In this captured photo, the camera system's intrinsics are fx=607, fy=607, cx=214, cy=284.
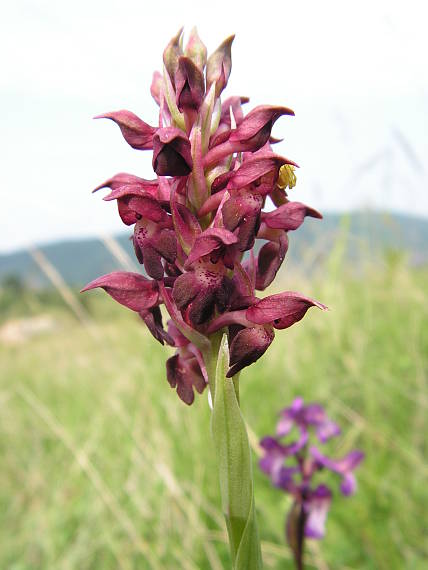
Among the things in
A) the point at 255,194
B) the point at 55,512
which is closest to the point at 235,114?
the point at 255,194

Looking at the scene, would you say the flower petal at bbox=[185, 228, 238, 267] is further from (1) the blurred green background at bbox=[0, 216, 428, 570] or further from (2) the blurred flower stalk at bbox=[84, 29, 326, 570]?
(1) the blurred green background at bbox=[0, 216, 428, 570]

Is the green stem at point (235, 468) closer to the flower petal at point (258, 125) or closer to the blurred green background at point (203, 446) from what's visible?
the flower petal at point (258, 125)

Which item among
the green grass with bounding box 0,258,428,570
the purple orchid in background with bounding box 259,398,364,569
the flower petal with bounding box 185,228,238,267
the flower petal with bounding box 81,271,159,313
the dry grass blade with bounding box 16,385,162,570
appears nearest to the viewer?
the flower petal with bounding box 185,228,238,267

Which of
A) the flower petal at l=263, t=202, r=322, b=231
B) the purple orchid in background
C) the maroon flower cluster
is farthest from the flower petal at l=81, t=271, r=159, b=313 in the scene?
the purple orchid in background

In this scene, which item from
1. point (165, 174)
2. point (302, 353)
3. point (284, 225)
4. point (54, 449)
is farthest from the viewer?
point (54, 449)

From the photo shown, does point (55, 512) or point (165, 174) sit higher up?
point (165, 174)

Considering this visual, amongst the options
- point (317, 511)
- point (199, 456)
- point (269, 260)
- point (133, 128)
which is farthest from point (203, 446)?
point (133, 128)

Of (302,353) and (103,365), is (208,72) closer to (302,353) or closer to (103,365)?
(302,353)

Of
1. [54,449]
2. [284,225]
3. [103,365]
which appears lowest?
[103,365]

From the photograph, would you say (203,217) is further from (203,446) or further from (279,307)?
(203,446)
